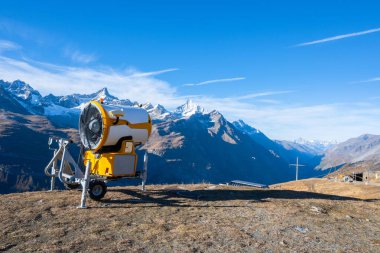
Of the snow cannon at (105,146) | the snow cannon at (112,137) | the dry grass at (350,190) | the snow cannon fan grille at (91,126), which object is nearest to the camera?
the snow cannon at (105,146)

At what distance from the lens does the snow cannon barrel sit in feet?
55.8

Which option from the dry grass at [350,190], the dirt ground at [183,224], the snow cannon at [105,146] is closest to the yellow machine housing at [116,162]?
the snow cannon at [105,146]

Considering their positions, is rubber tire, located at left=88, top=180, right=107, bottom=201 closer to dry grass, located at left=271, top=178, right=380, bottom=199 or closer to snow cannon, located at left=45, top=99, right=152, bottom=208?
snow cannon, located at left=45, top=99, right=152, bottom=208

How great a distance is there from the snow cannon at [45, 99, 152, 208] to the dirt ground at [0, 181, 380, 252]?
3.60ft

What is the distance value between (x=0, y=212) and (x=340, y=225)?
13525 mm

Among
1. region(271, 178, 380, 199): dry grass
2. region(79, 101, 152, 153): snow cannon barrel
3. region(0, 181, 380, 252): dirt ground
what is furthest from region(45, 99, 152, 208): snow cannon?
region(271, 178, 380, 199): dry grass

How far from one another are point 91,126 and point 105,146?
1494 mm

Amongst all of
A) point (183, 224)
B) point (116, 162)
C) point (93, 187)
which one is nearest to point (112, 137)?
point (116, 162)

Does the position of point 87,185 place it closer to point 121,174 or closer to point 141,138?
point 121,174

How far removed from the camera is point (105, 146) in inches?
684

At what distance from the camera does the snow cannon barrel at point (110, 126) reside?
669 inches

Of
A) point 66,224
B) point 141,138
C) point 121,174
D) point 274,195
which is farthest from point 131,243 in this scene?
point 274,195

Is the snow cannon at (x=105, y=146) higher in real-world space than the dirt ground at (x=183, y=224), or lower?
higher

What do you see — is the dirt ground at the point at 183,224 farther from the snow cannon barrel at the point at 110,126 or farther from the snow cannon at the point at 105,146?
the snow cannon barrel at the point at 110,126
